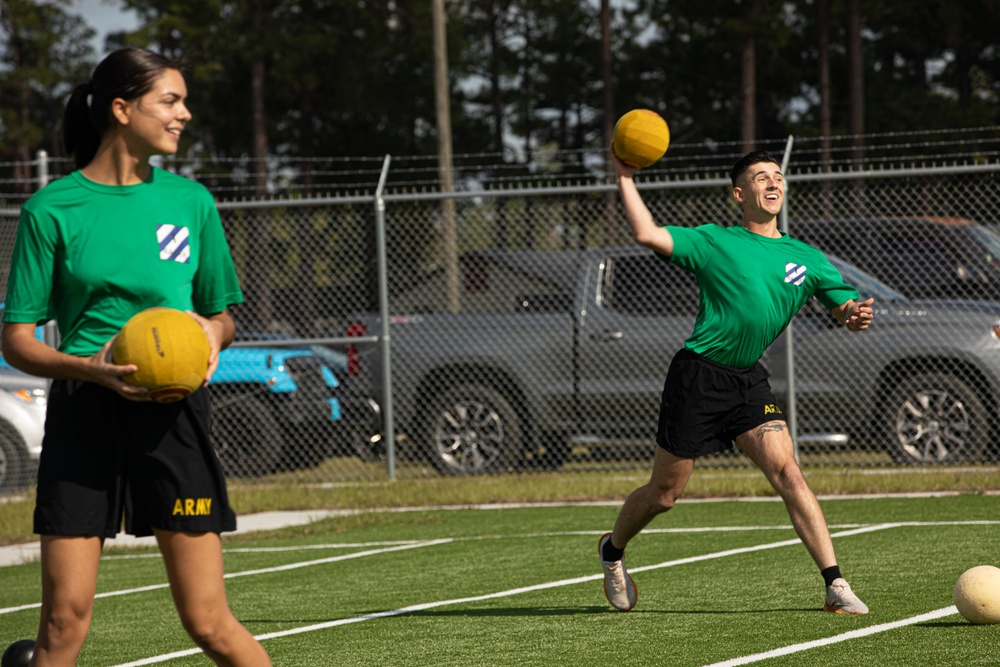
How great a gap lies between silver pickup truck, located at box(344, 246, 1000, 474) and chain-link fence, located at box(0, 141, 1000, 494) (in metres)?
0.02

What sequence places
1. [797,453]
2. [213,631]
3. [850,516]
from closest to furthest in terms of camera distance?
[213,631] < [850,516] < [797,453]

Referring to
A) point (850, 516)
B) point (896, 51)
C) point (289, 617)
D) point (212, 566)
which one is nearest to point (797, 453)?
point (850, 516)

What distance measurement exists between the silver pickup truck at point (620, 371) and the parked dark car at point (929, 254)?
13.4 inches

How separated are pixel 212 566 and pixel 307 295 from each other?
42.6ft

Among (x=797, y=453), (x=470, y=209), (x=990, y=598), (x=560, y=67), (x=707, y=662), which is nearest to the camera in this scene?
(x=707, y=662)

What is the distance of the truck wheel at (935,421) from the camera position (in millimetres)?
11375

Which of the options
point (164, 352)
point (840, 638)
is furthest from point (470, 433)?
point (164, 352)

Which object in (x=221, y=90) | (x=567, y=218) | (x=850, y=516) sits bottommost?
(x=850, y=516)

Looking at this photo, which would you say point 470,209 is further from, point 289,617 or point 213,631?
point 213,631

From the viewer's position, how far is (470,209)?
14.2m

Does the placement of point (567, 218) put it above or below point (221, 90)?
below

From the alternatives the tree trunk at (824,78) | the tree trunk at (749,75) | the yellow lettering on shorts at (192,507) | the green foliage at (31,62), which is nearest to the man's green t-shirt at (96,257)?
the yellow lettering on shorts at (192,507)

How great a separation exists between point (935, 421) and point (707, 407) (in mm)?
6093

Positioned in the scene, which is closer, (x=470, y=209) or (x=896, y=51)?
(x=470, y=209)
